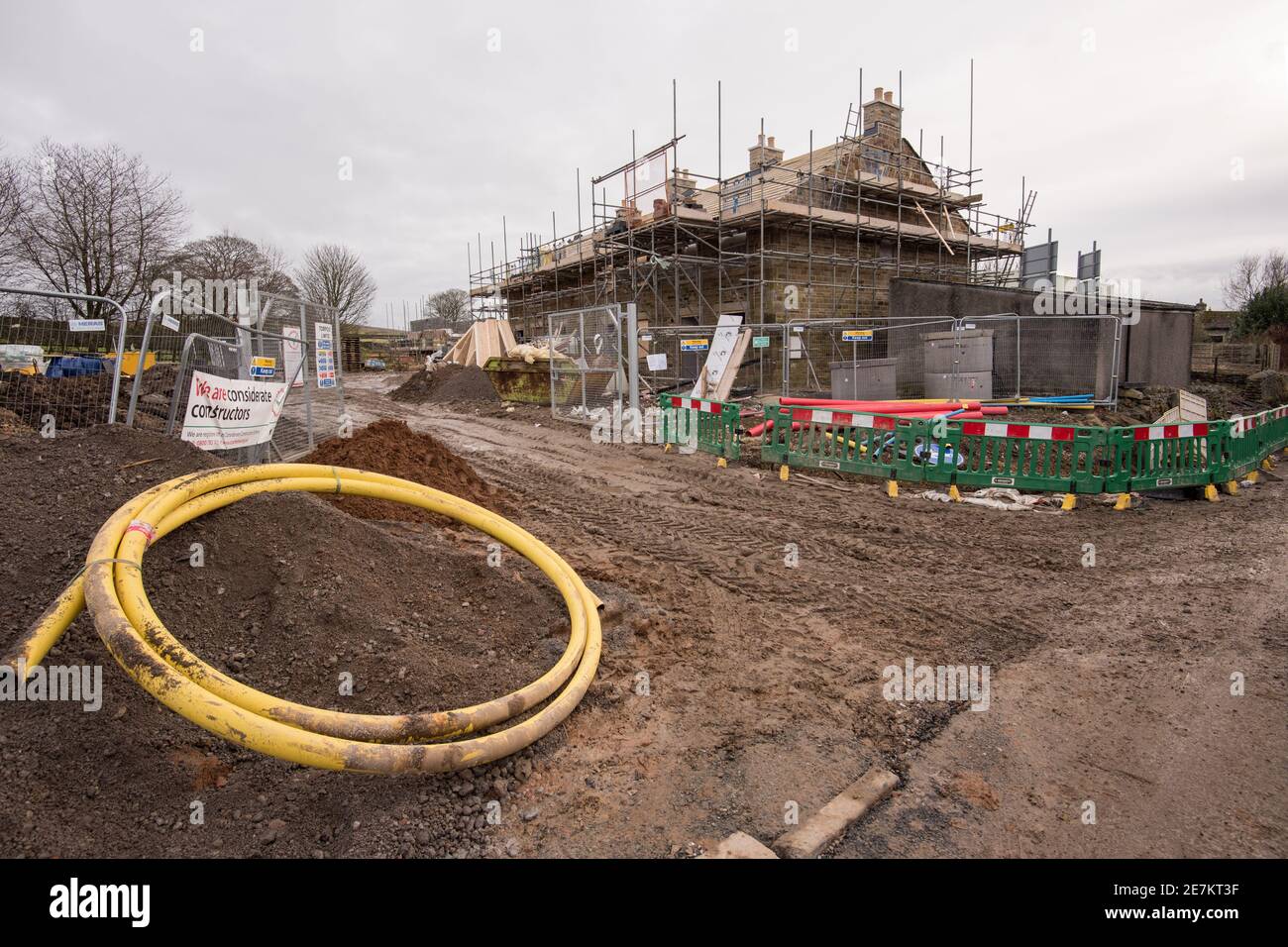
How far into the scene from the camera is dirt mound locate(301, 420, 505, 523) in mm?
7078

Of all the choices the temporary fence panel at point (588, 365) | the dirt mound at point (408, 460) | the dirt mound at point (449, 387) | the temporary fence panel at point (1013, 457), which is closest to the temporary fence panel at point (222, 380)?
the dirt mound at point (408, 460)

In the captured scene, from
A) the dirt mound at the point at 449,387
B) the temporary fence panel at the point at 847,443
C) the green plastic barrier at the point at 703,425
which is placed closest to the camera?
the temporary fence panel at the point at 847,443

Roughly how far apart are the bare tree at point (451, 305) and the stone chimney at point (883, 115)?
4762cm

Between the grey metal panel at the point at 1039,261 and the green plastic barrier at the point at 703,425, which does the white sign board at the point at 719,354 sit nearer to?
the green plastic barrier at the point at 703,425

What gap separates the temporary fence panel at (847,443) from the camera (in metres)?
9.10

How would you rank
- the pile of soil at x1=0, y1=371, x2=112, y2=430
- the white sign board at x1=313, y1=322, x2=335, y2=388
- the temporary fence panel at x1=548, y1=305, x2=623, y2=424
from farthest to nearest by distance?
the temporary fence panel at x1=548, y1=305, x2=623, y2=424 < the white sign board at x1=313, y1=322, x2=335, y2=388 < the pile of soil at x1=0, y1=371, x2=112, y2=430

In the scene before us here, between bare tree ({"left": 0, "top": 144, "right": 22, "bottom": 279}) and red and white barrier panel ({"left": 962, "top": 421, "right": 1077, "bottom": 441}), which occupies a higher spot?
bare tree ({"left": 0, "top": 144, "right": 22, "bottom": 279})

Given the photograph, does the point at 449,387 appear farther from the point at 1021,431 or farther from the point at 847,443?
the point at 1021,431

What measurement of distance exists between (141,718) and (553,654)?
1.99 m

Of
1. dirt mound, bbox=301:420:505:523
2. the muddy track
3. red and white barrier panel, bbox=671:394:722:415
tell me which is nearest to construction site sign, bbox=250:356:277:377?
dirt mound, bbox=301:420:505:523

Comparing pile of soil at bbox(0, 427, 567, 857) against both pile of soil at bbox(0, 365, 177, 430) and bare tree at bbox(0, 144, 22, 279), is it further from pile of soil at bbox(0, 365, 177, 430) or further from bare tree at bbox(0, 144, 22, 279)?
bare tree at bbox(0, 144, 22, 279)

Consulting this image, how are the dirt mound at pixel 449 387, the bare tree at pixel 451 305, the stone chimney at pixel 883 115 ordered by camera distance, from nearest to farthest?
the dirt mound at pixel 449 387
the stone chimney at pixel 883 115
the bare tree at pixel 451 305
